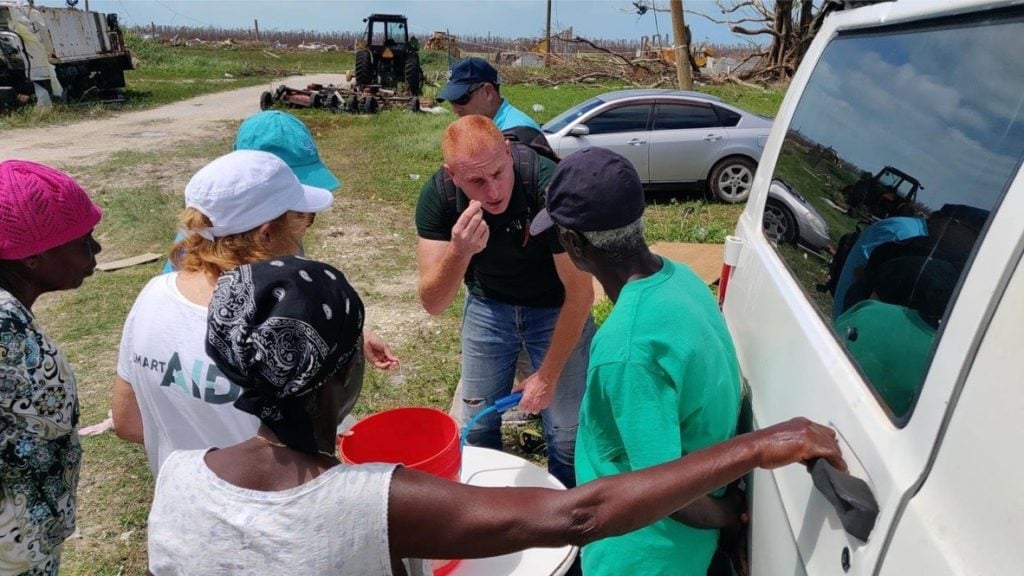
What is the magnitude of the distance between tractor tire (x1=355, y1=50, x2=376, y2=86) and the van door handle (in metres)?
21.0

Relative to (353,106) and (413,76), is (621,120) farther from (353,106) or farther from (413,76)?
(413,76)

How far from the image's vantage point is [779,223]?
2.00m

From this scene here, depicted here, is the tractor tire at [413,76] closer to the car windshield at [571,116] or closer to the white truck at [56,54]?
the white truck at [56,54]

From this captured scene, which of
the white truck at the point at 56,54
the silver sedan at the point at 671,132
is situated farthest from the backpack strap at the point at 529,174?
the white truck at the point at 56,54

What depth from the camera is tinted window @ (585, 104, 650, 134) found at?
9.21m

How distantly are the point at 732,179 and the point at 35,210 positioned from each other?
8.86 meters

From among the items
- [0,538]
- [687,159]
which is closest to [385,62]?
[687,159]

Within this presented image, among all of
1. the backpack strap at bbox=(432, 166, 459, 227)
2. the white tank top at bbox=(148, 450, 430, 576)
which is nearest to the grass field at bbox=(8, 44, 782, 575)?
the backpack strap at bbox=(432, 166, 459, 227)

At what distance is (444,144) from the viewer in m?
2.44

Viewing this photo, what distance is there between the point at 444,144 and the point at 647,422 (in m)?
1.37

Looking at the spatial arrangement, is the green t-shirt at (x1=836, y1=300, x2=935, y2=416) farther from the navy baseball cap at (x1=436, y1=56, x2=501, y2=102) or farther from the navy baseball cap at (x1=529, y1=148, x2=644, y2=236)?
the navy baseball cap at (x1=436, y1=56, x2=501, y2=102)

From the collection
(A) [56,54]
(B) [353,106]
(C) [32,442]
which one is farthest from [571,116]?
(A) [56,54]

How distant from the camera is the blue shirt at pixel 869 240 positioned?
1.28 m

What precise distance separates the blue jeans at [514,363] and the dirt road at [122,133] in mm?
11543
